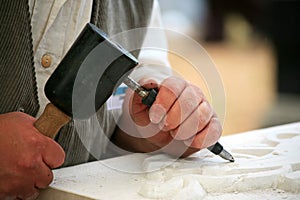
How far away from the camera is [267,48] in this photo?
2.91 m

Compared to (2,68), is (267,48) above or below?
below

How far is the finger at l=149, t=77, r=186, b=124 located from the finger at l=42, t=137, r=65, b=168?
0.12 m

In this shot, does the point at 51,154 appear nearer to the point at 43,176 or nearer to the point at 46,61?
the point at 43,176

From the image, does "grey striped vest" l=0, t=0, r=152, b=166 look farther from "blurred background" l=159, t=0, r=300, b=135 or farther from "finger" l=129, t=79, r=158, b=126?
"blurred background" l=159, t=0, r=300, b=135

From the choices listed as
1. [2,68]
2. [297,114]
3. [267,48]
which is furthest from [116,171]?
[267,48]

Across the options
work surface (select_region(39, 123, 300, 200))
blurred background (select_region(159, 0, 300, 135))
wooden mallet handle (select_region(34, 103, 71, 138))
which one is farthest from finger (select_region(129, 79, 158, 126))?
blurred background (select_region(159, 0, 300, 135))

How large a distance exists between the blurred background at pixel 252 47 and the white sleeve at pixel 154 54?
1.52 m

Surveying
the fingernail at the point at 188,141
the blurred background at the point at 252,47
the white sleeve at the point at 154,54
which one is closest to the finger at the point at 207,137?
the fingernail at the point at 188,141

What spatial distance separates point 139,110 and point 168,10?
7.70 ft

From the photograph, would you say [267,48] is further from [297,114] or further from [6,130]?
[6,130]

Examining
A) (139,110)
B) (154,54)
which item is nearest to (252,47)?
(154,54)

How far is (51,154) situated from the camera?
1.83ft

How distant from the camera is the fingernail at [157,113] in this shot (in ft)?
2.02

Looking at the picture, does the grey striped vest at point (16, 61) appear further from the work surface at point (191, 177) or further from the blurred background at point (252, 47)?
the blurred background at point (252, 47)
